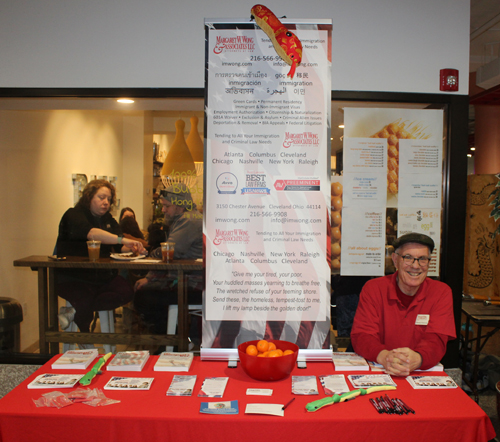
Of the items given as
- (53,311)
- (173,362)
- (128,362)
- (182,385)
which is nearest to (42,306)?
(53,311)

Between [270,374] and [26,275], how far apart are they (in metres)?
2.14

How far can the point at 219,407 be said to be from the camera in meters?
1.43

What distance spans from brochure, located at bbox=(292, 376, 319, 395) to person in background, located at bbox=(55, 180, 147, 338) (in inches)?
60.9

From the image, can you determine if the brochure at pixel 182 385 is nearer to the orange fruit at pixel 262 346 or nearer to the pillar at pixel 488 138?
the orange fruit at pixel 262 346

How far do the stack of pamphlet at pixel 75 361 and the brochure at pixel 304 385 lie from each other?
958 mm

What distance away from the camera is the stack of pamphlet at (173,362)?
1.78m

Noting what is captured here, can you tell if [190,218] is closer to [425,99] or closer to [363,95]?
[363,95]

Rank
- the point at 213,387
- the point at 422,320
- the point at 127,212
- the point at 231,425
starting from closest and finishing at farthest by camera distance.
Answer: the point at 231,425 < the point at 213,387 < the point at 422,320 < the point at 127,212

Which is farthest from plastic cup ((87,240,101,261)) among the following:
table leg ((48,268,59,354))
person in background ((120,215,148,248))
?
table leg ((48,268,59,354))

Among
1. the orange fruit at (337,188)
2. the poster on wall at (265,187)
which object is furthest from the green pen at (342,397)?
the orange fruit at (337,188)

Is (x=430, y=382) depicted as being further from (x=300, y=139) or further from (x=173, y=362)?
(x=300, y=139)

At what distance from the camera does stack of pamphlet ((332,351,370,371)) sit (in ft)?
5.91

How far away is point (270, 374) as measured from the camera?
1.64 meters

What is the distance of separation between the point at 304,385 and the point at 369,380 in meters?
0.29
